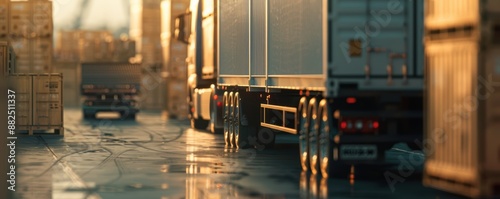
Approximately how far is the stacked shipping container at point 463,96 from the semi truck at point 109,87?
37876 mm

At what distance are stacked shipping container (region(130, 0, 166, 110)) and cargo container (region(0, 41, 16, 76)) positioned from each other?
100 ft

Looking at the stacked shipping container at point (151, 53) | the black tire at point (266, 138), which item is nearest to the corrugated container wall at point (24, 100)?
the black tire at point (266, 138)

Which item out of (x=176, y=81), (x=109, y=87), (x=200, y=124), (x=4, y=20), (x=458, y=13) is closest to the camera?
(x=458, y=13)

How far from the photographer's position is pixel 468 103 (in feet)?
46.3

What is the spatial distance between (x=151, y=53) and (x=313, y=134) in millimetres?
47449

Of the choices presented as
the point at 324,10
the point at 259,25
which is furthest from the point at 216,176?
the point at 259,25

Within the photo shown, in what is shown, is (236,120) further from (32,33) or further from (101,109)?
(101,109)

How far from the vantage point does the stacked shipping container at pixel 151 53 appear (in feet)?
216

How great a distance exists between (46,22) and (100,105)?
32.5 feet

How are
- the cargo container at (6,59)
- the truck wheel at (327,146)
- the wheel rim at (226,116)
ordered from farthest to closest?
1. the cargo container at (6,59)
2. the wheel rim at (226,116)
3. the truck wheel at (327,146)

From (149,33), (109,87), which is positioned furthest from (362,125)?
(149,33)

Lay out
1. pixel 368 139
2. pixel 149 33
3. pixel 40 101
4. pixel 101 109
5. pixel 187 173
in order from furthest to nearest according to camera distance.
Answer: pixel 149 33 < pixel 101 109 < pixel 40 101 < pixel 187 173 < pixel 368 139

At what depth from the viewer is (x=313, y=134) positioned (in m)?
20.2

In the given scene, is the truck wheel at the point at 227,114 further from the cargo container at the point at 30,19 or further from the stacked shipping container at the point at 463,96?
the stacked shipping container at the point at 463,96
